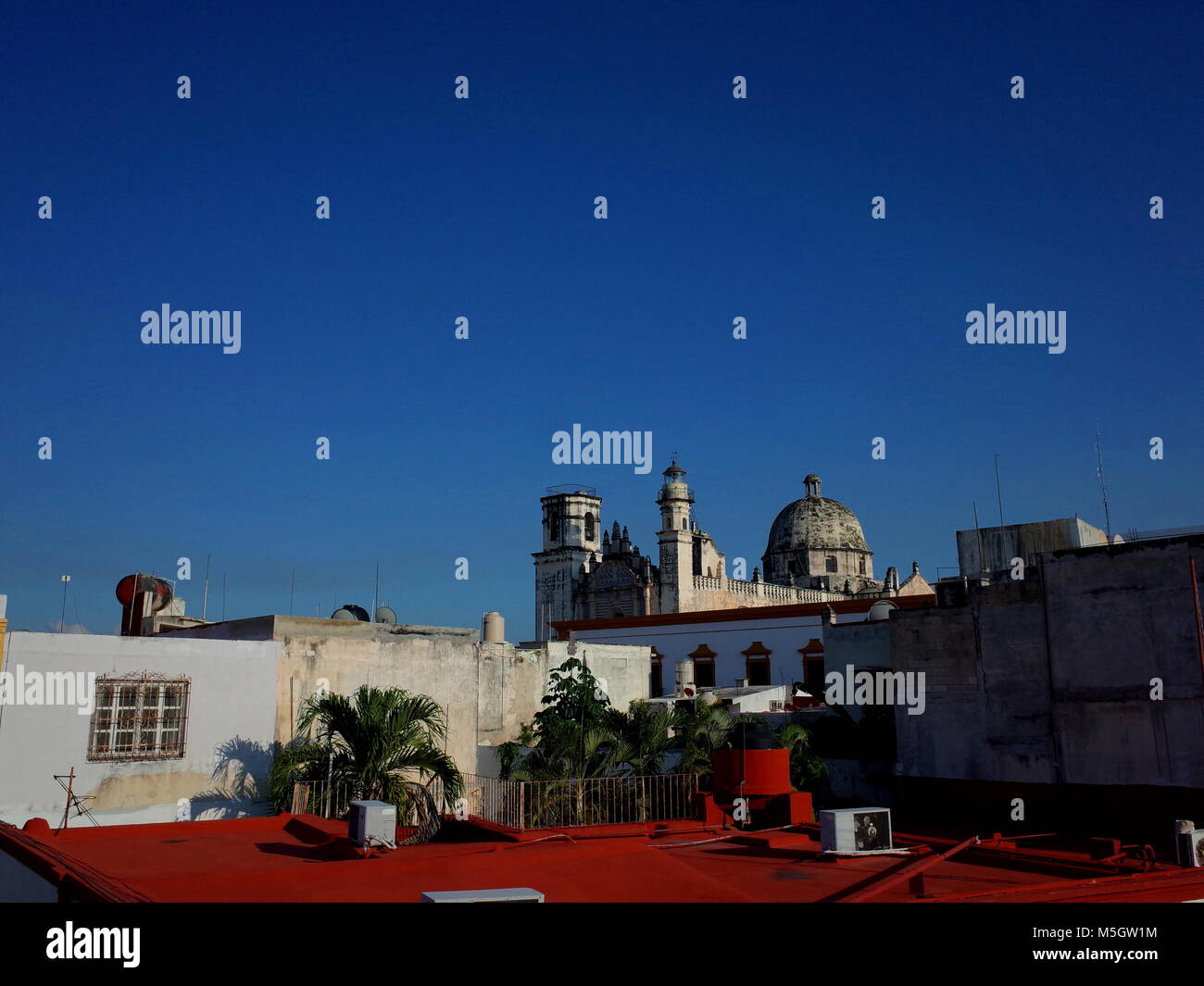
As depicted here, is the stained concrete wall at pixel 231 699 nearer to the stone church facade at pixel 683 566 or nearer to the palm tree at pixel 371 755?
the palm tree at pixel 371 755

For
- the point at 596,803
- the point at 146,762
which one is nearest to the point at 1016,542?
the point at 596,803

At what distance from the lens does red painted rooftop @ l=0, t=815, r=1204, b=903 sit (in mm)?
10531

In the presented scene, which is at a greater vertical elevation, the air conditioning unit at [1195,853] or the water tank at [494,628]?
the water tank at [494,628]

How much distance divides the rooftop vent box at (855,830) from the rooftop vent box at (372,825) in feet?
17.8

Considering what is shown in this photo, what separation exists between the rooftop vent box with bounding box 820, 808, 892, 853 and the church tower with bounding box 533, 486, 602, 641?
54.8m

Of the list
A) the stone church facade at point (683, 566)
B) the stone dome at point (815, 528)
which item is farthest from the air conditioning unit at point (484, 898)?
the stone dome at point (815, 528)

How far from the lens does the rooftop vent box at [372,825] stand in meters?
13.3

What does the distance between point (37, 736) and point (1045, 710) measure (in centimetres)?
2112

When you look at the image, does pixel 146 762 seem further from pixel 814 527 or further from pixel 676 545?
pixel 814 527

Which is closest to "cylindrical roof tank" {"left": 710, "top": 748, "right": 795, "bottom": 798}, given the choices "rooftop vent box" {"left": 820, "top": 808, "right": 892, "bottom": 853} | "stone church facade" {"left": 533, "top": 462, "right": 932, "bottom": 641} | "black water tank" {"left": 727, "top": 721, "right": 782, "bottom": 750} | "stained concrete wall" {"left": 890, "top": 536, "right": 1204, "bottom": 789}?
"black water tank" {"left": 727, "top": 721, "right": 782, "bottom": 750}

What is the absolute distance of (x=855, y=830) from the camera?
1294 cm

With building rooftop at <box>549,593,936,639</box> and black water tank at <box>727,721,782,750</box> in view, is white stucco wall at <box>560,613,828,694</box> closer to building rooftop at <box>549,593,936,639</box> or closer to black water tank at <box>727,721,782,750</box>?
building rooftop at <box>549,593,936,639</box>

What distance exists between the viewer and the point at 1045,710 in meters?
24.5
